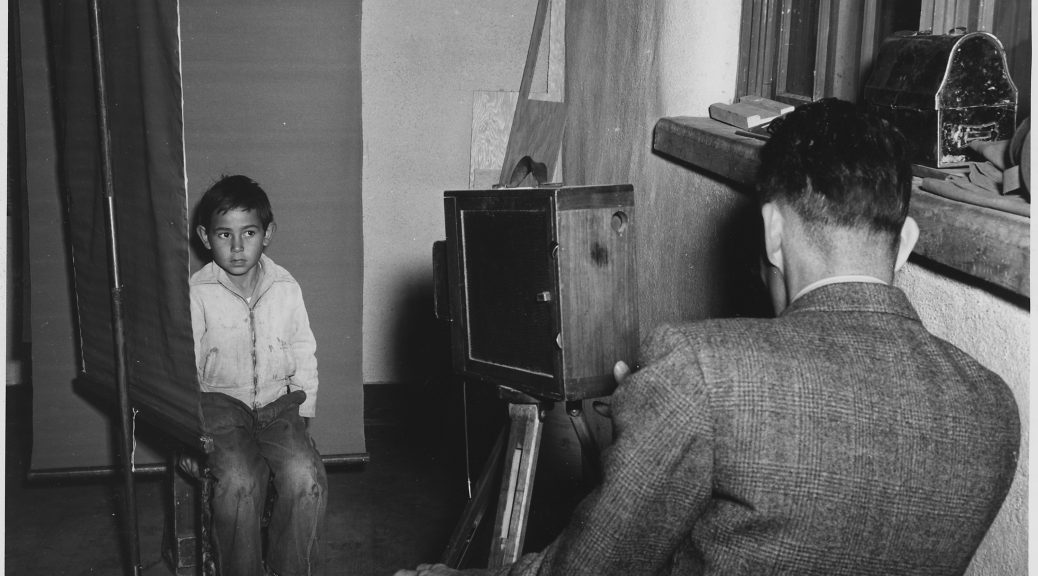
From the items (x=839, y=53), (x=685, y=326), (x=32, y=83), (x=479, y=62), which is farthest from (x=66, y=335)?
(x=685, y=326)

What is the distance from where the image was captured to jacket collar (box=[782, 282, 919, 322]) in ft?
4.10

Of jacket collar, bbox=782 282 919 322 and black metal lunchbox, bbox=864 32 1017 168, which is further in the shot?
black metal lunchbox, bbox=864 32 1017 168

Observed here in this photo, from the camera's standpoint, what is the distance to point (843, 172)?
4.24 ft

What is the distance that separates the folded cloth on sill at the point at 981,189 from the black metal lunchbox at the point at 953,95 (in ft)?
0.27

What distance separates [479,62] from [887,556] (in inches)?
159

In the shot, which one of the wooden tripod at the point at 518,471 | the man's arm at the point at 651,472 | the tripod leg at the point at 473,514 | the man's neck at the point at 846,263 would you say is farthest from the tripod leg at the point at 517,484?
the man's neck at the point at 846,263

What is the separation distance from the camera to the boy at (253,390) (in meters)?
2.83

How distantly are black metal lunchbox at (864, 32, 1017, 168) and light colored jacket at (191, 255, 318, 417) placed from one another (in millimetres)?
1937

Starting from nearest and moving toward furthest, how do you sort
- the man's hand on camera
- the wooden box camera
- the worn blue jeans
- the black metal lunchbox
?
the man's hand on camera
the black metal lunchbox
the wooden box camera
the worn blue jeans

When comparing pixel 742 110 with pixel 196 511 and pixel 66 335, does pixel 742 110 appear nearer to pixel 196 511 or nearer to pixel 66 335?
pixel 196 511

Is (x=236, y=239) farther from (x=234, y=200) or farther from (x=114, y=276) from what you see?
(x=114, y=276)

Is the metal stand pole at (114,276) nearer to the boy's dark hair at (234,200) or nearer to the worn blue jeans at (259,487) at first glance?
the worn blue jeans at (259,487)

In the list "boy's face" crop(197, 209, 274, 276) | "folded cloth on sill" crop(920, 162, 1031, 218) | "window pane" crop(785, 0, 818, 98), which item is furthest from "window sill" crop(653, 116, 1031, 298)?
"boy's face" crop(197, 209, 274, 276)

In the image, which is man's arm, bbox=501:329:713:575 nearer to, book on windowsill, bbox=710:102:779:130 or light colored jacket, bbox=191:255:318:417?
book on windowsill, bbox=710:102:779:130
